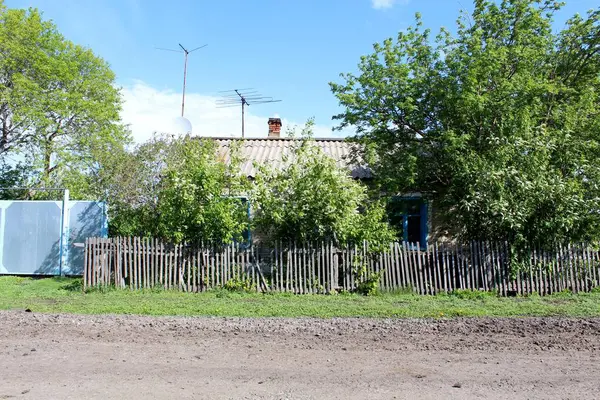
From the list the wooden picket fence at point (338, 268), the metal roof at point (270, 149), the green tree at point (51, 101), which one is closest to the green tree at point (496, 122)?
the wooden picket fence at point (338, 268)

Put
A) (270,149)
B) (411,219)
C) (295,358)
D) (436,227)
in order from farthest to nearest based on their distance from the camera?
Result: (270,149)
(411,219)
(436,227)
(295,358)

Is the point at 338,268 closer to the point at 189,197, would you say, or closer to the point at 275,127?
the point at 189,197

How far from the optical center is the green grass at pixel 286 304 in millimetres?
8234

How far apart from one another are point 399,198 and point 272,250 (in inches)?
174

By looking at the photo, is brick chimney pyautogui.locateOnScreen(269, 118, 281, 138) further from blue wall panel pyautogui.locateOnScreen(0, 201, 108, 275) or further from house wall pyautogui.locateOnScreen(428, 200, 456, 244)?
blue wall panel pyautogui.locateOnScreen(0, 201, 108, 275)

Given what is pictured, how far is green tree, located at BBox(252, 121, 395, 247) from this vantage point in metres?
10.4

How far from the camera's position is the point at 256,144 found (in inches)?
677

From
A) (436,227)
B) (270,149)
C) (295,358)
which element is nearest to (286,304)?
(295,358)

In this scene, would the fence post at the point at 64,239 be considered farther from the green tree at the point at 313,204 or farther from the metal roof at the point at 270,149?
the green tree at the point at 313,204

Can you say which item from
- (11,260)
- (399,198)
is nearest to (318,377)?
(399,198)

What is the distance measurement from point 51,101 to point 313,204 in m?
12.5

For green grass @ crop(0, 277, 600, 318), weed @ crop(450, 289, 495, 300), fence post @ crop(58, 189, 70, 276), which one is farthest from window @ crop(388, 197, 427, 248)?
fence post @ crop(58, 189, 70, 276)

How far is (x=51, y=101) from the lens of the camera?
57.9ft

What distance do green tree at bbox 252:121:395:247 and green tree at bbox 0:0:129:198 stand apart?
8.06 m
